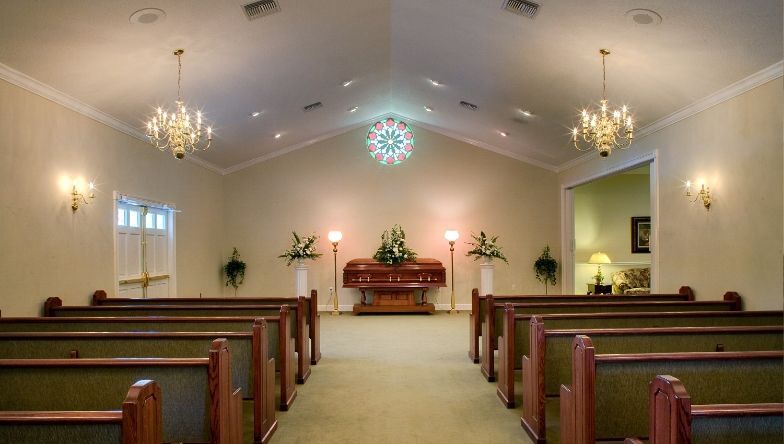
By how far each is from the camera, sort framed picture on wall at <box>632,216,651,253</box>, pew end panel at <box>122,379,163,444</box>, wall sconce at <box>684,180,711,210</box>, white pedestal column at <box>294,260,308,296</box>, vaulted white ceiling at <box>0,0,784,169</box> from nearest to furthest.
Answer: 1. pew end panel at <box>122,379,163,444</box>
2. vaulted white ceiling at <box>0,0,784,169</box>
3. wall sconce at <box>684,180,711,210</box>
4. white pedestal column at <box>294,260,308,296</box>
5. framed picture on wall at <box>632,216,651,253</box>

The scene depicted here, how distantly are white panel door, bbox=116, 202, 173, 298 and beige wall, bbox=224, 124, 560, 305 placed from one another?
2.72m

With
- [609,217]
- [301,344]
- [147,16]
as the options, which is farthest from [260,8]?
[609,217]

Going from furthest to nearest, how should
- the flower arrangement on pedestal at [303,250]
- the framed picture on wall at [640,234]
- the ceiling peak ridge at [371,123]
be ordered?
the framed picture on wall at [640,234]
the ceiling peak ridge at [371,123]
the flower arrangement on pedestal at [303,250]

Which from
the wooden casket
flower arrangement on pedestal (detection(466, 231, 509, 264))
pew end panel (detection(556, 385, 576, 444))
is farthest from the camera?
the wooden casket

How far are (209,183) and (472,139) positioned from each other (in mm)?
5040

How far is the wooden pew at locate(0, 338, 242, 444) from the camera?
251 cm

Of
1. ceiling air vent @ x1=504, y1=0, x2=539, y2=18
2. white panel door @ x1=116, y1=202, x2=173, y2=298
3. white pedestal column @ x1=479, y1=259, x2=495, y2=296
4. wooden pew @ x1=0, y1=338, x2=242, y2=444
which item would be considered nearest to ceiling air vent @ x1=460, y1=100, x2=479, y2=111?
white pedestal column @ x1=479, y1=259, x2=495, y2=296

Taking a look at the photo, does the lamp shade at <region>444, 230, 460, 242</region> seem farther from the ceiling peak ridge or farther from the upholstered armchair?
the upholstered armchair

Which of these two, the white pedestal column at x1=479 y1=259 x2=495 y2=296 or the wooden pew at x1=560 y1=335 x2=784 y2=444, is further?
the white pedestal column at x1=479 y1=259 x2=495 y2=296

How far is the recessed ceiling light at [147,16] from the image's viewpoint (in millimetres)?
4438

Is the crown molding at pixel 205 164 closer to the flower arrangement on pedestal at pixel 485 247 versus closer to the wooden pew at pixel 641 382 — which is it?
the flower arrangement on pedestal at pixel 485 247

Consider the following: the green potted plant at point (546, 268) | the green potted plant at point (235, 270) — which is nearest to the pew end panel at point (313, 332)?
the green potted plant at point (235, 270)

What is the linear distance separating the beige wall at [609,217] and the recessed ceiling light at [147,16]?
937 centimetres

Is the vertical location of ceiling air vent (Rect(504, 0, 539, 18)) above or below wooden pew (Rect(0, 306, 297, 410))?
above
